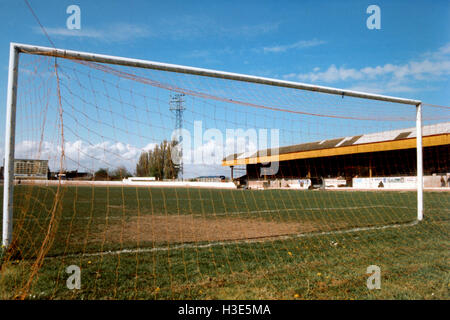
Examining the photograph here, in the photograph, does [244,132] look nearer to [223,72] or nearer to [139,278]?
[223,72]

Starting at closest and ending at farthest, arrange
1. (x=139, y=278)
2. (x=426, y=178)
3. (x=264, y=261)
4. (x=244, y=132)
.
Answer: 1. (x=139, y=278)
2. (x=264, y=261)
3. (x=244, y=132)
4. (x=426, y=178)

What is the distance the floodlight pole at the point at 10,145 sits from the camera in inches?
202

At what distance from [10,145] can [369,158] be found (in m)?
32.6

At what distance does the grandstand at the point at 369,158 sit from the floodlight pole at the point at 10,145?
16384mm

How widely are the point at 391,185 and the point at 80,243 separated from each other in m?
26.5

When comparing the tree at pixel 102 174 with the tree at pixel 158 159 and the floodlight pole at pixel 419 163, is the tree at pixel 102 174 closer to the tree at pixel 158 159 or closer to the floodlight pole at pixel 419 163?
the tree at pixel 158 159

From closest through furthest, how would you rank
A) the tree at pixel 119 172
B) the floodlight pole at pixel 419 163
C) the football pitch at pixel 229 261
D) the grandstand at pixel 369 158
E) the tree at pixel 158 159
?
the football pitch at pixel 229 261 < the tree at pixel 119 172 < the tree at pixel 158 159 < the floodlight pole at pixel 419 163 < the grandstand at pixel 369 158

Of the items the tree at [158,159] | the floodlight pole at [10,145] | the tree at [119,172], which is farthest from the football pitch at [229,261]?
the tree at [158,159]

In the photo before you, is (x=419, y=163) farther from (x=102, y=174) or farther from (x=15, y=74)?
(x=15, y=74)

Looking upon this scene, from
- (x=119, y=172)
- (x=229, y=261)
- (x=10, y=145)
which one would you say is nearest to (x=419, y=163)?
(x=229, y=261)

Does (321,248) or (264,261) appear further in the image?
(321,248)

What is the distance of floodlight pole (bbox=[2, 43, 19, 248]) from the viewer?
5.12 metres
